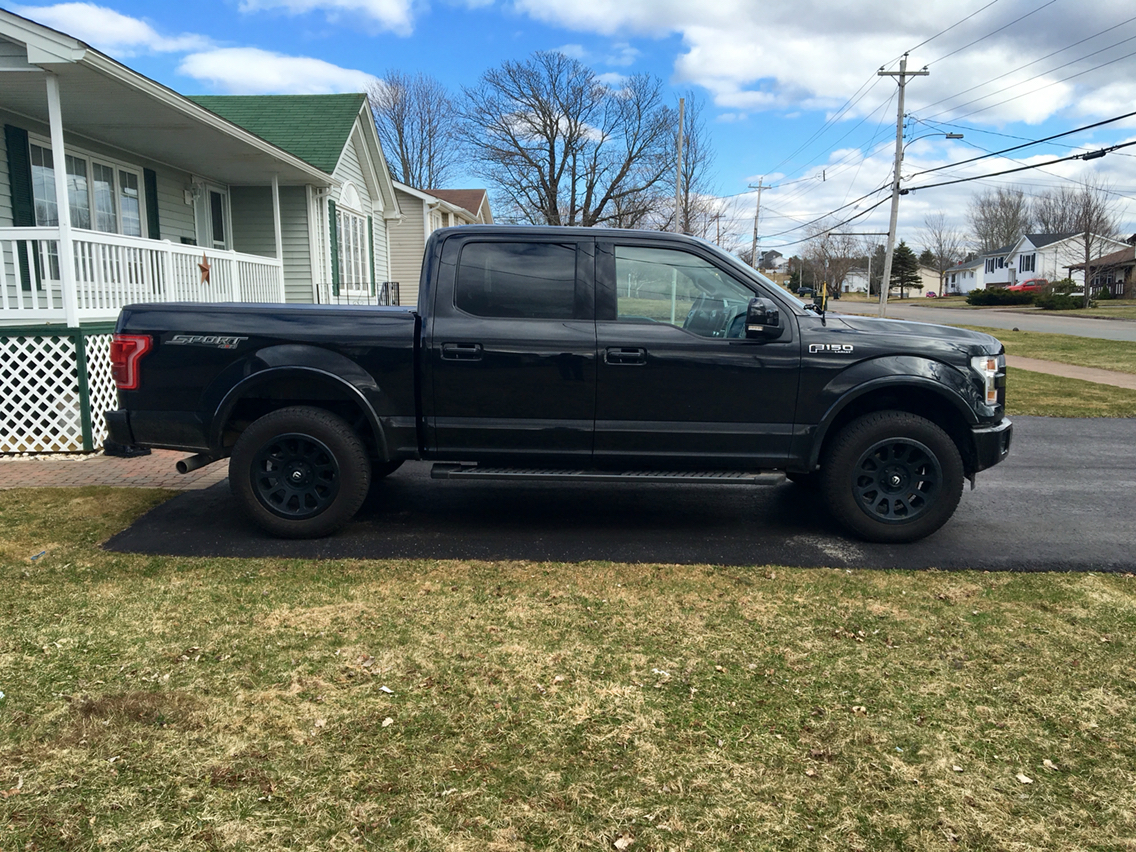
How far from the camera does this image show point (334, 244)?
18375 millimetres

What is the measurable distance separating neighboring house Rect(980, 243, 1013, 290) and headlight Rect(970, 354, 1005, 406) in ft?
293

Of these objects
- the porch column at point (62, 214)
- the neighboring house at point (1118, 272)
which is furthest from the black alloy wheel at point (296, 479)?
the neighboring house at point (1118, 272)

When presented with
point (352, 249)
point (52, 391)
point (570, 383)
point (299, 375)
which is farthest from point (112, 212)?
point (570, 383)

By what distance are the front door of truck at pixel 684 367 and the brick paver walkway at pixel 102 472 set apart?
393 cm

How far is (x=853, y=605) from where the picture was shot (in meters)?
4.38

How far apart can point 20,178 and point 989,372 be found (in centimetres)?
1123

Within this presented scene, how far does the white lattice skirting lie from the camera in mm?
8234

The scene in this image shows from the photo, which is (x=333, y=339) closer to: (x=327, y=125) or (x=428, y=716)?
(x=428, y=716)

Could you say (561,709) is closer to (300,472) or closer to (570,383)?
(570,383)

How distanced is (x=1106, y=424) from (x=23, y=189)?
14.2 meters

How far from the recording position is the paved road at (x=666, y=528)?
17.2 feet

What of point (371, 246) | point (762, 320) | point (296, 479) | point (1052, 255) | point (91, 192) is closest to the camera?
point (762, 320)

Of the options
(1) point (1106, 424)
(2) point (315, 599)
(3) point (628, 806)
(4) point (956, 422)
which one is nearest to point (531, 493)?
(2) point (315, 599)

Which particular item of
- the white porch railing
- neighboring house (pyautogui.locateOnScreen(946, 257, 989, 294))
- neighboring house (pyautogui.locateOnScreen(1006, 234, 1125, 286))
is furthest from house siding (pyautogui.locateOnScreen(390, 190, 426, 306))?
neighboring house (pyautogui.locateOnScreen(946, 257, 989, 294))
